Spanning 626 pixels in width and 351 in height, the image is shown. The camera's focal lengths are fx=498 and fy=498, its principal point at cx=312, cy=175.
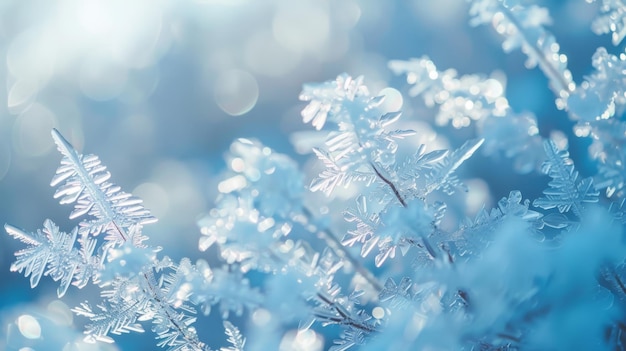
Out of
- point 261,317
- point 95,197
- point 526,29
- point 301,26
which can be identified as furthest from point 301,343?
point 301,26

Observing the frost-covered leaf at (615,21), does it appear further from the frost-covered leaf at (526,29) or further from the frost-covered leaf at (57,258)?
the frost-covered leaf at (57,258)

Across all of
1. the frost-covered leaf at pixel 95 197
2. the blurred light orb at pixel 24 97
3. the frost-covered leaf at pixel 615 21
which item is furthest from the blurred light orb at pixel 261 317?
the blurred light orb at pixel 24 97

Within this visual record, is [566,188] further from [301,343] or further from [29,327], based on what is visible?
[29,327]

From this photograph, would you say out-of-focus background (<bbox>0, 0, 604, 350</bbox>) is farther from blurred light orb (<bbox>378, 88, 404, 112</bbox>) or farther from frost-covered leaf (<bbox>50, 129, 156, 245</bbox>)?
frost-covered leaf (<bbox>50, 129, 156, 245</bbox>)

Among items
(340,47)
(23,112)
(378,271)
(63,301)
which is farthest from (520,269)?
(23,112)

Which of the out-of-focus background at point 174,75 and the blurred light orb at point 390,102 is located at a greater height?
the out-of-focus background at point 174,75

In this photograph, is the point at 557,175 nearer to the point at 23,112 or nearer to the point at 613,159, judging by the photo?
the point at 613,159
